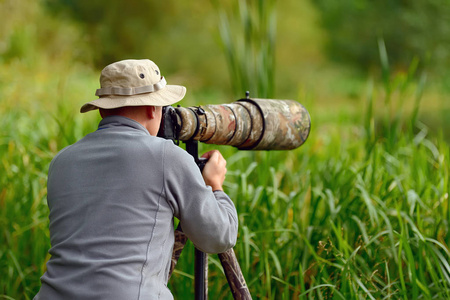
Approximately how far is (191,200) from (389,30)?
19.1 meters

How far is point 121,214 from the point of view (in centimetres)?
130

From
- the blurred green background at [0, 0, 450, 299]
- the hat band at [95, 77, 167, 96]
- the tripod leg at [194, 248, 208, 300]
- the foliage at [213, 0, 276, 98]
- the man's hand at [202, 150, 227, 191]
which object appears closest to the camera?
the hat band at [95, 77, 167, 96]

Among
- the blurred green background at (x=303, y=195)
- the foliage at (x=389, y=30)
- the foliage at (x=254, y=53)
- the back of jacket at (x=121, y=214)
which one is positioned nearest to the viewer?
the back of jacket at (x=121, y=214)

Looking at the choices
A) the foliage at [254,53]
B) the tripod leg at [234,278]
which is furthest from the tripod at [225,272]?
the foliage at [254,53]

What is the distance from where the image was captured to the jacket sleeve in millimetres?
1320

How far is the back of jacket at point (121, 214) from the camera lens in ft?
4.17

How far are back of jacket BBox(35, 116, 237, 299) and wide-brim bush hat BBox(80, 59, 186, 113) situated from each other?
7 centimetres

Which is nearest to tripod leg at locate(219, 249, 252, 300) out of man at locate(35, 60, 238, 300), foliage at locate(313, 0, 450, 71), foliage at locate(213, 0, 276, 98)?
man at locate(35, 60, 238, 300)

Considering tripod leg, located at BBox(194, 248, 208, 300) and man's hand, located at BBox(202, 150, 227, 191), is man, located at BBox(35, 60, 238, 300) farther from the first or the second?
tripod leg, located at BBox(194, 248, 208, 300)

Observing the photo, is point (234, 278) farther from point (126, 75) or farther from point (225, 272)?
point (126, 75)

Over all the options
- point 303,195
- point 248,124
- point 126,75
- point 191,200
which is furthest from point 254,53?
point 191,200

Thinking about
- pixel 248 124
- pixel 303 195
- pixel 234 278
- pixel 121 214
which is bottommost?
pixel 303 195

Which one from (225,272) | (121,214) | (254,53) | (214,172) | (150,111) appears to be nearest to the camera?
(121,214)

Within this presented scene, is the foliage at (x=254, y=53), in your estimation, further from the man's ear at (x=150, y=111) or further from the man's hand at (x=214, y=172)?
the man's ear at (x=150, y=111)
